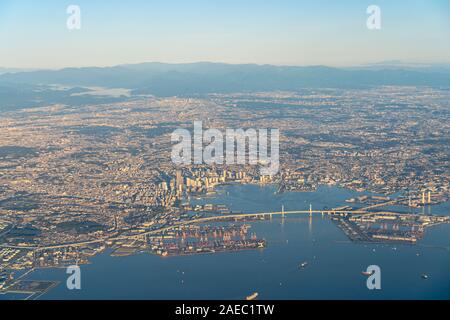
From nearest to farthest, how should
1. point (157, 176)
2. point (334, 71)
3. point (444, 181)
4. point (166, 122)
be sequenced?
point (444, 181)
point (157, 176)
point (166, 122)
point (334, 71)

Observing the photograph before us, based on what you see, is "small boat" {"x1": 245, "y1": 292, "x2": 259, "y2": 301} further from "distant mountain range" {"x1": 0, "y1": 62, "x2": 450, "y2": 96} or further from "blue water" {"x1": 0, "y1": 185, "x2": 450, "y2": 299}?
"distant mountain range" {"x1": 0, "y1": 62, "x2": 450, "y2": 96}

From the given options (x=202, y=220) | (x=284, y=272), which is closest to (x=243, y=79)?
(x=202, y=220)

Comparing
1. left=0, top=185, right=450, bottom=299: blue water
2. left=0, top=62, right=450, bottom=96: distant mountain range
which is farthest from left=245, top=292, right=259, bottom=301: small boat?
left=0, top=62, right=450, bottom=96: distant mountain range

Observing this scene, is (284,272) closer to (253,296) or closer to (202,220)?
(253,296)

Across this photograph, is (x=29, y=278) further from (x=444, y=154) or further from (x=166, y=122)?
(x=166, y=122)

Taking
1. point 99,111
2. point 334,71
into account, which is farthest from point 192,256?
point 334,71

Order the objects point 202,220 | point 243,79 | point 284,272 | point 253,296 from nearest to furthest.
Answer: point 253,296
point 284,272
point 202,220
point 243,79

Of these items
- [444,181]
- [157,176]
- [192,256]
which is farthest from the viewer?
[157,176]
